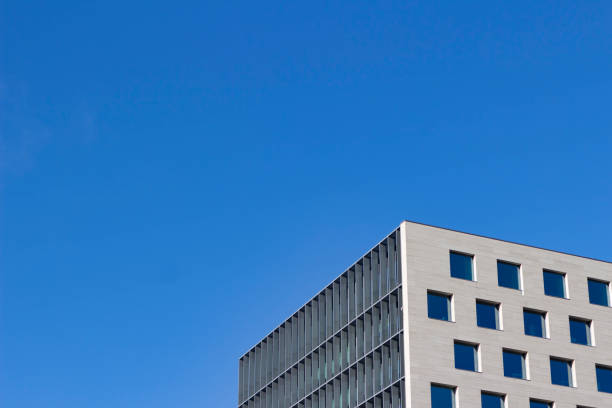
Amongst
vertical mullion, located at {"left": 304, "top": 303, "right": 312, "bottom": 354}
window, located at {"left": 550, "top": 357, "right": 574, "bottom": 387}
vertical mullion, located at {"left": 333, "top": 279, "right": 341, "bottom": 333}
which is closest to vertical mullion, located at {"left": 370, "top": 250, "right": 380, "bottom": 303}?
vertical mullion, located at {"left": 333, "top": 279, "right": 341, "bottom": 333}

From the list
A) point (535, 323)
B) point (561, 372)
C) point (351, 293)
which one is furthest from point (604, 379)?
point (351, 293)

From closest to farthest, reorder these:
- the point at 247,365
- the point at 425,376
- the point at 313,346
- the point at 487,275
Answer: the point at 425,376 < the point at 487,275 < the point at 313,346 < the point at 247,365

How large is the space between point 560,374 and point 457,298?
8100 mm

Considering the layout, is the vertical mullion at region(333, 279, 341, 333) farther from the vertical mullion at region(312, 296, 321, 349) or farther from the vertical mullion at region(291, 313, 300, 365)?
the vertical mullion at region(291, 313, 300, 365)

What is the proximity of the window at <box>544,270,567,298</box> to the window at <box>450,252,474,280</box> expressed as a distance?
5346 millimetres

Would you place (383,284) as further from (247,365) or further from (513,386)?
(247,365)

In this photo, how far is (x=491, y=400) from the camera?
69375mm

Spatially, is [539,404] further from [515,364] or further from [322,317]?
[322,317]

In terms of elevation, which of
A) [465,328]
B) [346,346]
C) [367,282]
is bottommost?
[465,328]

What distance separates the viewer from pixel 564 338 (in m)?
73.3

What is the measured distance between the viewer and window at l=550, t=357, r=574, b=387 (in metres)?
71.8

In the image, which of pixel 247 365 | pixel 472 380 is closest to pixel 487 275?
pixel 472 380

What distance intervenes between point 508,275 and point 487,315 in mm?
3444

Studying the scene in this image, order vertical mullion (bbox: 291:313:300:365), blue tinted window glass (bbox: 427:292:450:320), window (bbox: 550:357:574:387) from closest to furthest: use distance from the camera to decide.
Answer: blue tinted window glass (bbox: 427:292:450:320) → window (bbox: 550:357:574:387) → vertical mullion (bbox: 291:313:300:365)
